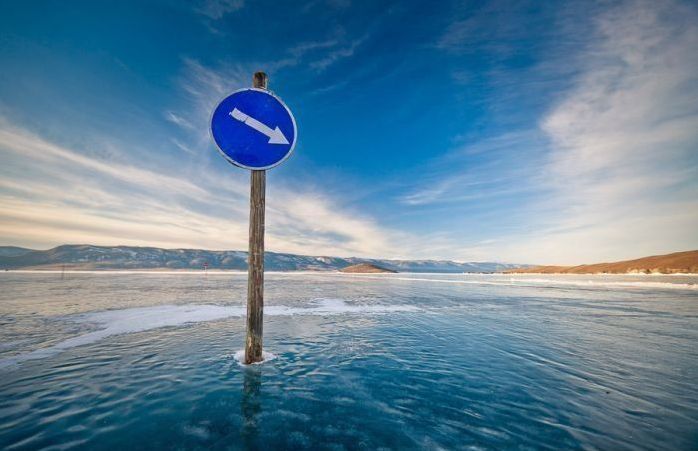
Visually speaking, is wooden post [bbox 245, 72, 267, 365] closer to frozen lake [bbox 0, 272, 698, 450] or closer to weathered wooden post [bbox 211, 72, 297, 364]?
weathered wooden post [bbox 211, 72, 297, 364]

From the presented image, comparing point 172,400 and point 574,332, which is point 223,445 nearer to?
point 172,400

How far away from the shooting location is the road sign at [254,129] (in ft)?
13.8

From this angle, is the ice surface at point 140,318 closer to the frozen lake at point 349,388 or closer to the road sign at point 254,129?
the frozen lake at point 349,388

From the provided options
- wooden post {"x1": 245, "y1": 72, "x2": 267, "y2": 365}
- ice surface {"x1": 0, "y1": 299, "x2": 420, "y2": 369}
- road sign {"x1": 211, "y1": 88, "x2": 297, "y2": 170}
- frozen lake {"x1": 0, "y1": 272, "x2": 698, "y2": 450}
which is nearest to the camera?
frozen lake {"x1": 0, "y1": 272, "x2": 698, "y2": 450}

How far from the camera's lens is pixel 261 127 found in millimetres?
4383

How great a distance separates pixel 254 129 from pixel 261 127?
12 cm

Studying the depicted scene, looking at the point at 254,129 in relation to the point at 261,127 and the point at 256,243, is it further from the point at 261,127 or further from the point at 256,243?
the point at 256,243

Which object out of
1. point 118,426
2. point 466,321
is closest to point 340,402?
point 118,426

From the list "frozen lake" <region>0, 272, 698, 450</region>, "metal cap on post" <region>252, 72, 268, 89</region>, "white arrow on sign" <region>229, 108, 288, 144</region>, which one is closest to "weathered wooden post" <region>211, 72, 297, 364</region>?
"white arrow on sign" <region>229, 108, 288, 144</region>

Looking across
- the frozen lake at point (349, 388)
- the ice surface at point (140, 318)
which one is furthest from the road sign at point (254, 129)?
the ice surface at point (140, 318)

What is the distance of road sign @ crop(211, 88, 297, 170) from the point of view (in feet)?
13.8

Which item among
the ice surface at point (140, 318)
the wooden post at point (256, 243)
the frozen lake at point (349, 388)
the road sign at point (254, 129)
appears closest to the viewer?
the frozen lake at point (349, 388)

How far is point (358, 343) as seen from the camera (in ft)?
24.4

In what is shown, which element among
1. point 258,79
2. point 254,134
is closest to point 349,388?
point 254,134
